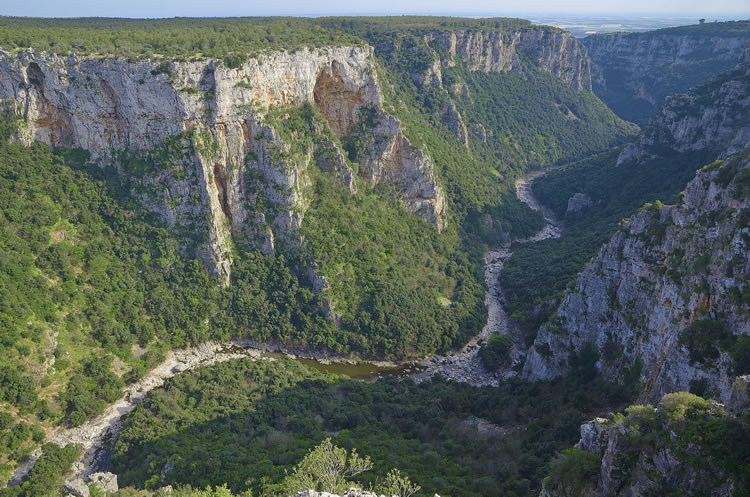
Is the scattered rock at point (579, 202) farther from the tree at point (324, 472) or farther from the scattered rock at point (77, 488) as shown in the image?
the scattered rock at point (77, 488)

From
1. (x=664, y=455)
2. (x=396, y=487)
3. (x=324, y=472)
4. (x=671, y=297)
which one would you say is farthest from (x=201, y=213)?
(x=664, y=455)

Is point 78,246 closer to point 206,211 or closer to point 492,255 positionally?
point 206,211

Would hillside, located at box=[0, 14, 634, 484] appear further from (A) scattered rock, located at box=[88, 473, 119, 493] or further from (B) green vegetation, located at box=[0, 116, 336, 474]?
(A) scattered rock, located at box=[88, 473, 119, 493]

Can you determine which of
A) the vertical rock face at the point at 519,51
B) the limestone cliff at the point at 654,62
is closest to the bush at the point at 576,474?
the vertical rock face at the point at 519,51

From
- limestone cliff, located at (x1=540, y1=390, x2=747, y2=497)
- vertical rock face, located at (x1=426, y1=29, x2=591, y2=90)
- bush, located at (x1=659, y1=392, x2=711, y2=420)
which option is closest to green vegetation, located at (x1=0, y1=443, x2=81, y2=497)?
limestone cliff, located at (x1=540, y1=390, x2=747, y2=497)

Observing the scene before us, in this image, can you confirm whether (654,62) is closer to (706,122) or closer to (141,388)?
(706,122)

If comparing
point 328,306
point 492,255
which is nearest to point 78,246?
point 328,306
